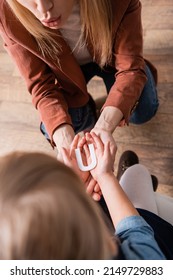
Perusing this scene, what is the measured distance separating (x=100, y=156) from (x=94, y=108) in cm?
31

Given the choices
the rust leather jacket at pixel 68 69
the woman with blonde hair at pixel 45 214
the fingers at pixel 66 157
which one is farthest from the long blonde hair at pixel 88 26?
the woman with blonde hair at pixel 45 214

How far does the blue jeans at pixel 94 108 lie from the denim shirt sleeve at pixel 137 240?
0.48m

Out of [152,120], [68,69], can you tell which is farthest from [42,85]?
[152,120]

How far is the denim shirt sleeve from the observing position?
629 mm

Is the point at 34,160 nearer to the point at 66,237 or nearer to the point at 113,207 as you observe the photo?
the point at 66,237

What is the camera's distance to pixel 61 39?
0.95 m

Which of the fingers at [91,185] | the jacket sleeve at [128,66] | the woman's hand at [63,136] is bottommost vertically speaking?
the fingers at [91,185]

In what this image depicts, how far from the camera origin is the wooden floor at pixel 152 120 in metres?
1.19

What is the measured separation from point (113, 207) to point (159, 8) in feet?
3.17

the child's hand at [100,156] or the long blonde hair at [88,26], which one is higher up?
the long blonde hair at [88,26]

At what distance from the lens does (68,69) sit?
39.0 inches

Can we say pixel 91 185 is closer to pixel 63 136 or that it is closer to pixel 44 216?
pixel 63 136

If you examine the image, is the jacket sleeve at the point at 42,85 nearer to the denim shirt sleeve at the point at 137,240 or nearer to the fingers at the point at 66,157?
the fingers at the point at 66,157
